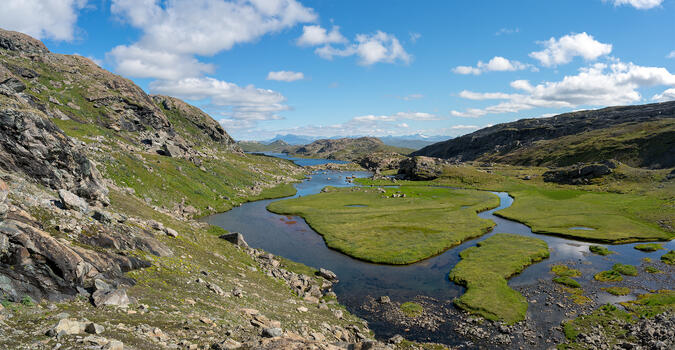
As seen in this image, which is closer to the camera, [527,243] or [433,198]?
[527,243]

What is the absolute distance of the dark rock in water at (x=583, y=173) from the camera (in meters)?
149

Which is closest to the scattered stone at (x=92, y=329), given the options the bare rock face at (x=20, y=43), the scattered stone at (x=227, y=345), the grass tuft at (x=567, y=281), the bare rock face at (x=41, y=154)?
the scattered stone at (x=227, y=345)

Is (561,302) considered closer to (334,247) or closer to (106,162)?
(334,247)

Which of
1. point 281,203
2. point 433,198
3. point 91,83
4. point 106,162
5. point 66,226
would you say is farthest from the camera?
point 91,83

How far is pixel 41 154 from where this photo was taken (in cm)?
3036

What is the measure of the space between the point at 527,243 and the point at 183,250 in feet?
217

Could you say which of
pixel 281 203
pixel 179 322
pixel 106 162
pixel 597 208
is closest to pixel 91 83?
pixel 106 162

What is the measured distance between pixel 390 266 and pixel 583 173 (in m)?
153

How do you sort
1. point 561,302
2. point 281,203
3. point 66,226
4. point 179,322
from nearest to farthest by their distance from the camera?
point 179,322 → point 66,226 → point 561,302 → point 281,203

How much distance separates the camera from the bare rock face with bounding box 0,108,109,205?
28.1 m

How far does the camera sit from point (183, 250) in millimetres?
35250

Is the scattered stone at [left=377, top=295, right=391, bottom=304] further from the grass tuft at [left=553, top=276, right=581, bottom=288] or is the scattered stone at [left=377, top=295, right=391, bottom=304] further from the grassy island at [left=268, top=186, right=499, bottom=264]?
the grass tuft at [left=553, top=276, right=581, bottom=288]

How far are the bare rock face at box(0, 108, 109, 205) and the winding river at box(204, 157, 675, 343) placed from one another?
3361 centimetres

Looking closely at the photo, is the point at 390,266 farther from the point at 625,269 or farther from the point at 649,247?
the point at 649,247
